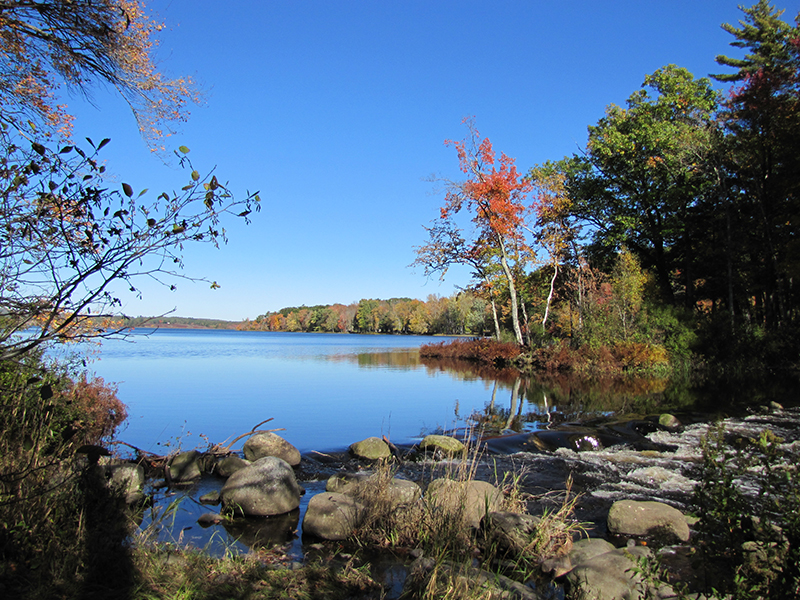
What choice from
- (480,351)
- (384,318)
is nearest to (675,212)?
(480,351)

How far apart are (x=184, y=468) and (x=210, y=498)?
4.08 ft

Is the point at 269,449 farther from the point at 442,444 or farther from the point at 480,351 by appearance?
the point at 480,351

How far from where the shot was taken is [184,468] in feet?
25.9

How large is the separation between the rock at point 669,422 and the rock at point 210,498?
10282mm

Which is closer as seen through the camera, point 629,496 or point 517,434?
point 629,496

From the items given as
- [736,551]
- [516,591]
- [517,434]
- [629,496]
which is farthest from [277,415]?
[736,551]

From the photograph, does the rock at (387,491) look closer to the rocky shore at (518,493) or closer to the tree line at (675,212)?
the rocky shore at (518,493)

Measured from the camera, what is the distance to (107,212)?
321 centimetres

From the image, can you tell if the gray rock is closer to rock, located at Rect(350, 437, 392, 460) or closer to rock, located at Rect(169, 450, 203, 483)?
rock, located at Rect(350, 437, 392, 460)

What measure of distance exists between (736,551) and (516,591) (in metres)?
1.72

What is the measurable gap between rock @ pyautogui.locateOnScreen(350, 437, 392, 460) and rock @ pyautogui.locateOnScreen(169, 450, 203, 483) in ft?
9.25

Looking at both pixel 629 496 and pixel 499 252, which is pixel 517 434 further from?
pixel 499 252

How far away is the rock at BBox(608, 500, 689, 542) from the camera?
18.6 feet

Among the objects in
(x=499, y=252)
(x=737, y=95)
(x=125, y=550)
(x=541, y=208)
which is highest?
(x=737, y=95)
